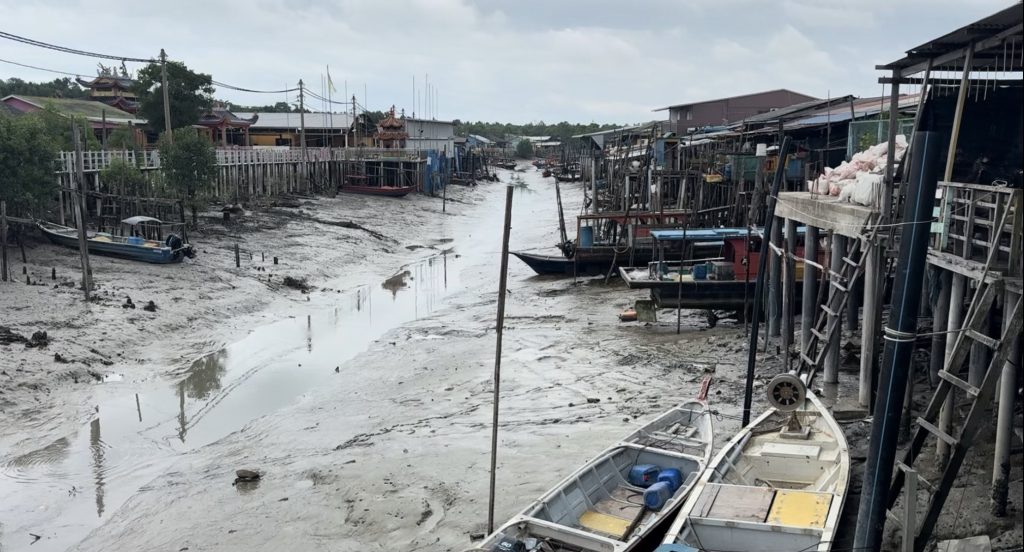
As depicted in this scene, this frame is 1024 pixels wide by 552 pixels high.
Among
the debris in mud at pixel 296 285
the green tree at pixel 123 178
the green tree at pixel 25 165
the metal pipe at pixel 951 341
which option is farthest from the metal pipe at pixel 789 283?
the green tree at pixel 123 178

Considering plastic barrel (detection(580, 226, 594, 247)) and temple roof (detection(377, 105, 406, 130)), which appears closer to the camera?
plastic barrel (detection(580, 226, 594, 247))

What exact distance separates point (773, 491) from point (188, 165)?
30.3 metres

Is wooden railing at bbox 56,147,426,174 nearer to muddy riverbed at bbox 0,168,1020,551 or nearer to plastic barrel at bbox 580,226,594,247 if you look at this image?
muddy riverbed at bbox 0,168,1020,551

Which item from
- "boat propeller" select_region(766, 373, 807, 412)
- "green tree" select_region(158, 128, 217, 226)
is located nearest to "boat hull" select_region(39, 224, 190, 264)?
"green tree" select_region(158, 128, 217, 226)

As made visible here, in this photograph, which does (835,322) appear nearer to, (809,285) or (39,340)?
(809,285)

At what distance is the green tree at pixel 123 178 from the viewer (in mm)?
31766

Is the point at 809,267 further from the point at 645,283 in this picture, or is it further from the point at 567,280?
the point at 567,280

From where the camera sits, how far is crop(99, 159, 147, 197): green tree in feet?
104

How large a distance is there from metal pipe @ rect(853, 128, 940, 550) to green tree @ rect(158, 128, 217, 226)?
3160 cm

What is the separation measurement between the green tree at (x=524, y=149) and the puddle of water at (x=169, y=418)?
11756 cm

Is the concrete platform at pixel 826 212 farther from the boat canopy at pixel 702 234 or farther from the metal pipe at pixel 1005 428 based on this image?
the boat canopy at pixel 702 234

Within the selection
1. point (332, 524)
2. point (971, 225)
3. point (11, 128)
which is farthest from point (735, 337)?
point (11, 128)

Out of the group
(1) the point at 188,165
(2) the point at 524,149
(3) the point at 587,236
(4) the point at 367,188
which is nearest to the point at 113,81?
(4) the point at 367,188

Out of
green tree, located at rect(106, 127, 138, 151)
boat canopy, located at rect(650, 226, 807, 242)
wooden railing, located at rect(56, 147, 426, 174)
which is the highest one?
green tree, located at rect(106, 127, 138, 151)
